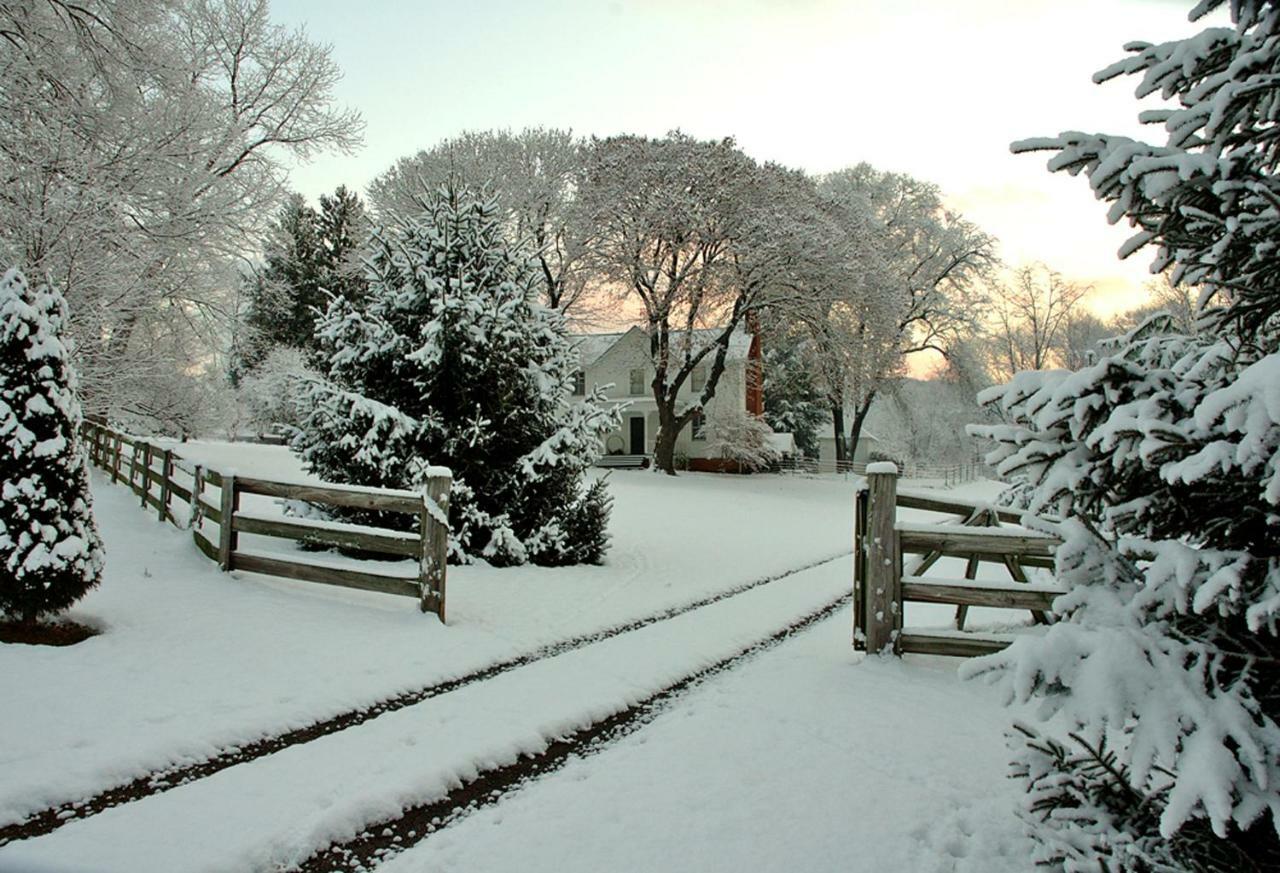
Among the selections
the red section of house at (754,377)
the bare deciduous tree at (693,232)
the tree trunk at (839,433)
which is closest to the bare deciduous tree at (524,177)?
the bare deciduous tree at (693,232)

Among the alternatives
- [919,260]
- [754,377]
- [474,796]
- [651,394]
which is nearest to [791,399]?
[651,394]

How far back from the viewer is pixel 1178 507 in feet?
7.52

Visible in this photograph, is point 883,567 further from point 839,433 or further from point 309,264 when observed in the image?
point 839,433

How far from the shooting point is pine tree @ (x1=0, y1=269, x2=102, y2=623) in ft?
18.0

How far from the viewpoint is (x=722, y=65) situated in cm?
651

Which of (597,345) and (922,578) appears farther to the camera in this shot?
(597,345)

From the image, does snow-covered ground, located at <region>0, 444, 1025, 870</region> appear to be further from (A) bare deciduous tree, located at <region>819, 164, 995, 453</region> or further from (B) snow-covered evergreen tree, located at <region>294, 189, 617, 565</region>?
(A) bare deciduous tree, located at <region>819, 164, 995, 453</region>

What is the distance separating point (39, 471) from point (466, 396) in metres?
4.79

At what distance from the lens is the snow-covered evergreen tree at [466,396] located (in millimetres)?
9523

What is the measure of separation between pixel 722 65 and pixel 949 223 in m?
37.6

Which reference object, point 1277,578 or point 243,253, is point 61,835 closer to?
point 1277,578

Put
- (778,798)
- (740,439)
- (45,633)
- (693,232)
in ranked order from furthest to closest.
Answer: (740,439) < (693,232) < (45,633) < (778,798)

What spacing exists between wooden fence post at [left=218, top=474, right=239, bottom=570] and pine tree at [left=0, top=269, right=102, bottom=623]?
1.79m

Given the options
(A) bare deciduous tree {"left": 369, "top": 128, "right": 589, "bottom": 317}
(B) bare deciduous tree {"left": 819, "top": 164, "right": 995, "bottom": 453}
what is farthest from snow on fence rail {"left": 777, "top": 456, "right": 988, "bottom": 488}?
(A) bare deciduous tree {"left": 369, "top": 128, "right": 589, "bottom": 317}
